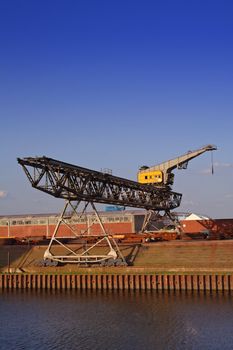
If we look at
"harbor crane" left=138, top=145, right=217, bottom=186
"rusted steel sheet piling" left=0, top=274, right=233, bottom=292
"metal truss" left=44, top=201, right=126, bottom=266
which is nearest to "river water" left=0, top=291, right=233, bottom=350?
"rusted steel sheet piling" left=0, top=274, right=233, bottom=292

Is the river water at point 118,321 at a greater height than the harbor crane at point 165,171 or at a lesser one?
lesser

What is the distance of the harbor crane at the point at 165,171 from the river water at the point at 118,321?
31.2 m

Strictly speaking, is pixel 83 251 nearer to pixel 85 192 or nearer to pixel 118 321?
pixel 85 192

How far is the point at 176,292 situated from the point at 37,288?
62.8ft

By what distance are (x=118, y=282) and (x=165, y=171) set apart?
29.4m

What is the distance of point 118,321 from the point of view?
42.8m

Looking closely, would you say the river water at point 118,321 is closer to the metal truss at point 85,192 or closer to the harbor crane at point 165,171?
the metal truss at point 85,192

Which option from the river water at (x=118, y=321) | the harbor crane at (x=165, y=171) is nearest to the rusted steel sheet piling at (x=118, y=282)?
the river water at (x=118, y=321)

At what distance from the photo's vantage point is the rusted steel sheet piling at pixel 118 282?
55750mm

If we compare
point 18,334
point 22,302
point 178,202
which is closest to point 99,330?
point 18,334

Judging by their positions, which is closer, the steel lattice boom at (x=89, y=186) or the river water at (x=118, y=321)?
the river water at (x=118, y=321)

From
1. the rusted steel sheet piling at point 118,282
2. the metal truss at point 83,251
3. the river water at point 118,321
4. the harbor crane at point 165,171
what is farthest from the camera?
the harbor crane at point 165,171

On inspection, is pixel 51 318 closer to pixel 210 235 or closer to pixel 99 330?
pixel 99 330

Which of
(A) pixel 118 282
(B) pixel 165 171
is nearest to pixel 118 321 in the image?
(A) pixel 118 282
